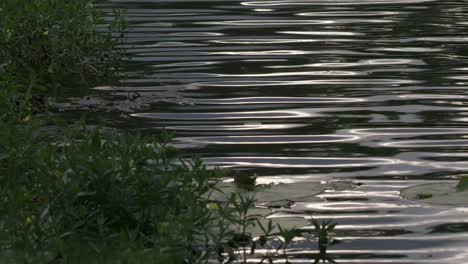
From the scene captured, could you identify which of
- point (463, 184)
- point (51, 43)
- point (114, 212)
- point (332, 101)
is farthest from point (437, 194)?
point (51, 43)

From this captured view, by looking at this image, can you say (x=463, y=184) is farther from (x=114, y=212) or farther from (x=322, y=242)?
(x=114, y=212)

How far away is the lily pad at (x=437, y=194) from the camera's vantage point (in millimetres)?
6482

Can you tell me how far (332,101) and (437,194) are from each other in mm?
2994

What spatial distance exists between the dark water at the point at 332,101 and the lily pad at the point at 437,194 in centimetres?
6

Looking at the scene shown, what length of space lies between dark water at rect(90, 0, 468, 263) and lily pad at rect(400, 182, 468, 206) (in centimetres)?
6

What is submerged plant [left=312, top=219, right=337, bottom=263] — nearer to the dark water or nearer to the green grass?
the dark water

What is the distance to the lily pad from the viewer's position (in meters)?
6.48

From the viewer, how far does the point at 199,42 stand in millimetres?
12664

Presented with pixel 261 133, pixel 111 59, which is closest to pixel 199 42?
pixel 111 59

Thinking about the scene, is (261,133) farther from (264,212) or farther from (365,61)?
(365,61)

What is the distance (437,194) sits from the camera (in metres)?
6.63

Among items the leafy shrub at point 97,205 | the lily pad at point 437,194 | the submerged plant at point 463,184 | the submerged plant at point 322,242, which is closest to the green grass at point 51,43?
the leafy shrub at point 97,205

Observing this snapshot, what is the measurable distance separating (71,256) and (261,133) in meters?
3.46

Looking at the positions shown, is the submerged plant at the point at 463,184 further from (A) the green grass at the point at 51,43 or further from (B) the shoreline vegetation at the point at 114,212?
(A) the green grass at the point at 51,43
